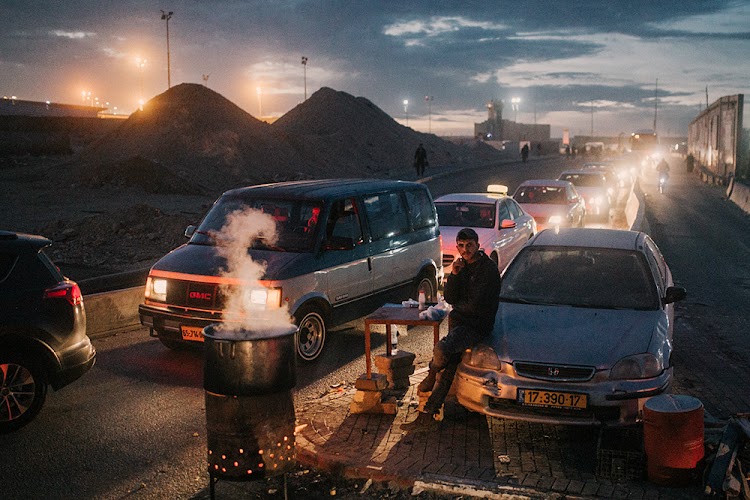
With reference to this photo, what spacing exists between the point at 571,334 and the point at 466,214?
27.2ft

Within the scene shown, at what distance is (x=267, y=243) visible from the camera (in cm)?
925

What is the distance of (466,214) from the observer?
14.8 m

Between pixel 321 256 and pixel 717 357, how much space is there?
4869 mm

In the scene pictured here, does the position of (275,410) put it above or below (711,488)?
above

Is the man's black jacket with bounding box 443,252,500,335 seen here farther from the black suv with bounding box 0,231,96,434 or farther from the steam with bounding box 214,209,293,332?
the black suv with bounding box 0,231,96,434

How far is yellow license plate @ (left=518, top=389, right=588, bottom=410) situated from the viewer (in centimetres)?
607

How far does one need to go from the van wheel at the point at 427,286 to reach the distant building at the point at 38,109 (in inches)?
2861

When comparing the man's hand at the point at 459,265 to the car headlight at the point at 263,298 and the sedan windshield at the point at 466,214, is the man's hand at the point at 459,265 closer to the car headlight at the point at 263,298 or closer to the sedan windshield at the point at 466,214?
the car headlight at the point at 263,298

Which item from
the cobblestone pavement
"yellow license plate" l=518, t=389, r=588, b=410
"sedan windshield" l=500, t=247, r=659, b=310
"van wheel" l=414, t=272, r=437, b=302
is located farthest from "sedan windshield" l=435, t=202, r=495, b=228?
"yellow license plate" l=518, t=389, r=588, b=410

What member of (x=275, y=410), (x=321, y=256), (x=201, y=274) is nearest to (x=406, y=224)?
(x=321, y=256)

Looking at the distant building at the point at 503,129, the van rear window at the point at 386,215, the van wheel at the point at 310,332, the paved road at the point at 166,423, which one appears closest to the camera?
the paved road at the point at 166,423

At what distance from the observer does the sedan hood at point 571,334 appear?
249 inches

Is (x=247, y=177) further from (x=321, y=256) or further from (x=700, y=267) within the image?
(x=321, y=256)

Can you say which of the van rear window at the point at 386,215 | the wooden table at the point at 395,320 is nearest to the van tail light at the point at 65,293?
the wooden table at the point at 395,320
